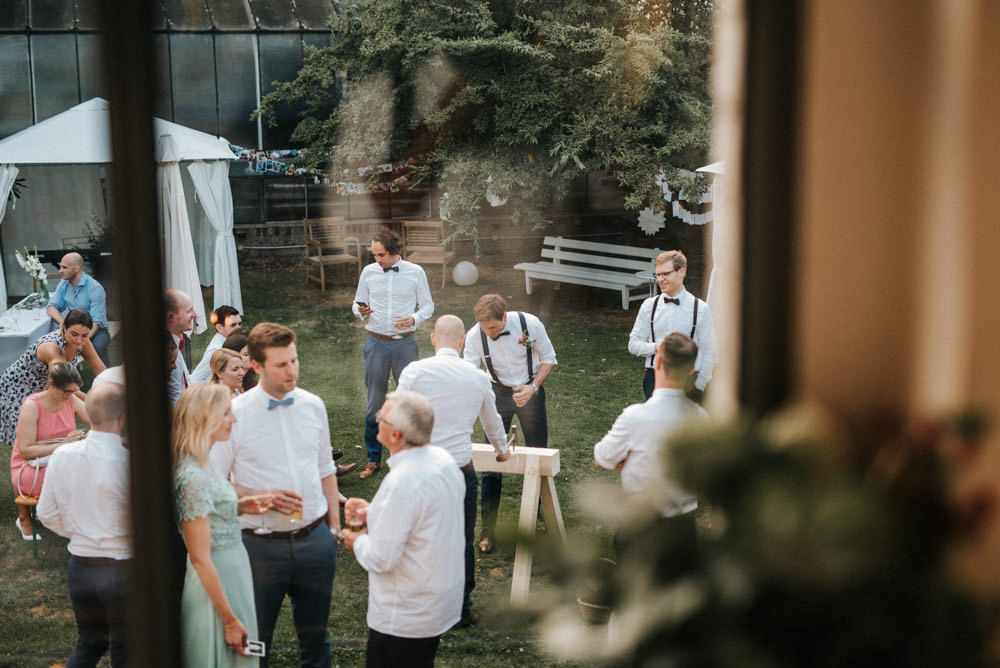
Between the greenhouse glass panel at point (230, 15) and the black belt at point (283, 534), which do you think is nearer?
the black belt at point (283, 534)

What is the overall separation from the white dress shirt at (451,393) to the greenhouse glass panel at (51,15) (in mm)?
11217

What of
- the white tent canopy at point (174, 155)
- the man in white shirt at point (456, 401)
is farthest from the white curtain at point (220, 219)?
the man in white shirt at point (456, 401)

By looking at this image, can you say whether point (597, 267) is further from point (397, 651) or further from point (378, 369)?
point (397, 651)

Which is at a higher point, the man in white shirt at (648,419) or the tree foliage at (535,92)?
the tree foliage at (535,92)

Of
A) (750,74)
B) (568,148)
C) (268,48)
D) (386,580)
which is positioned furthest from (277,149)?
(750,74)

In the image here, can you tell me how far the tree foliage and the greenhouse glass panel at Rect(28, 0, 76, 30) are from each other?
4.14 metres

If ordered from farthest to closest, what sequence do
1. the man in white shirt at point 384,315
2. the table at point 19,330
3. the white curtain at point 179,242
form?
the white curtain at point 179,242 < the table at point 19,330 < the man in white shirt at point 384,315

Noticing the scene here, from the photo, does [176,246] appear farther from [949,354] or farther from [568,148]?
[949,354]

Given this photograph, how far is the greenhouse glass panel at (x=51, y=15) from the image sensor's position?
1277 cm

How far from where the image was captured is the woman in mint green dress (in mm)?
2918

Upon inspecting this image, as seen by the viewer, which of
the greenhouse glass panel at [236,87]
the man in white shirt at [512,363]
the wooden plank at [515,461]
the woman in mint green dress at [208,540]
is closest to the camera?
the woman in mint green dress at [208,540]

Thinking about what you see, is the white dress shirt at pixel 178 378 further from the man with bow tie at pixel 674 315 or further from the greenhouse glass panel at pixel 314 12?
the greenhouse glass panel at pixel 314 12

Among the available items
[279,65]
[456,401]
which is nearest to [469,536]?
[456,401]

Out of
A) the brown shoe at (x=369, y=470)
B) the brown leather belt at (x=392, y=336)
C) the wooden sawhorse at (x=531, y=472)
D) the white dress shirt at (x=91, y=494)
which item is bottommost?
the brown shoe at (x=369, y=470)
